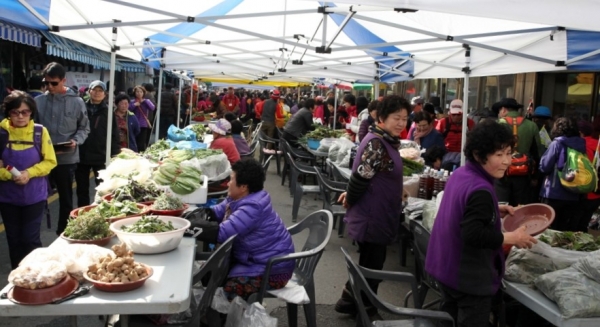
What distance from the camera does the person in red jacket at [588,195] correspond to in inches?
258

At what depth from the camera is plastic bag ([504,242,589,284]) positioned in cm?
340

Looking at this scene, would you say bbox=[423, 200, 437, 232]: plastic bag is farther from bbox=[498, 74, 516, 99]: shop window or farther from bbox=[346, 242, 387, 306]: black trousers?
bbox=[498, 74, 516, 99]: shop window

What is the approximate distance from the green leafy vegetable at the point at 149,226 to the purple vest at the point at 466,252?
67.3 inches

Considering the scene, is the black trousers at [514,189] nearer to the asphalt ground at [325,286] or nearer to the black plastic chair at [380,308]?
the asphalt ground at [325,286]

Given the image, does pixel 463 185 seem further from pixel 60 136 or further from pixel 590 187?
pixel 60 136

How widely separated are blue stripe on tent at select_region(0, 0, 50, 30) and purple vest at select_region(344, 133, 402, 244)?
310 centimetres

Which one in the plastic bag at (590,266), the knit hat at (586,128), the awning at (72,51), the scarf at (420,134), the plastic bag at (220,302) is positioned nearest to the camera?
the plastic bag at (590,266)

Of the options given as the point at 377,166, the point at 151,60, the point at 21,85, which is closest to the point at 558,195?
the point at 377,166

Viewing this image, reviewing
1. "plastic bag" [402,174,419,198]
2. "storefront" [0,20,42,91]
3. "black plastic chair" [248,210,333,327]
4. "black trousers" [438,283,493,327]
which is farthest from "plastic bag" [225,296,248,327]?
"storefront" [0,20,42,91]

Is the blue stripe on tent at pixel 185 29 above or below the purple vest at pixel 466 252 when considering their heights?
above

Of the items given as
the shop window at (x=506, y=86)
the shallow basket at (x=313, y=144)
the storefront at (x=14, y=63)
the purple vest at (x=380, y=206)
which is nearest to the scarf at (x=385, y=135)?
the purple vest at (x=380, y=206)

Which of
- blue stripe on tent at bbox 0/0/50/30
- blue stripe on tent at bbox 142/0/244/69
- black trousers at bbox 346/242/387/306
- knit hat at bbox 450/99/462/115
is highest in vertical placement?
blue stripe on tent at bbox 142/0/244/69

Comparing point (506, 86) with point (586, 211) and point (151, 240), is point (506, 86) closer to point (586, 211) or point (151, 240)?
point (586, 211)

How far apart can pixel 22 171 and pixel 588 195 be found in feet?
20.1
